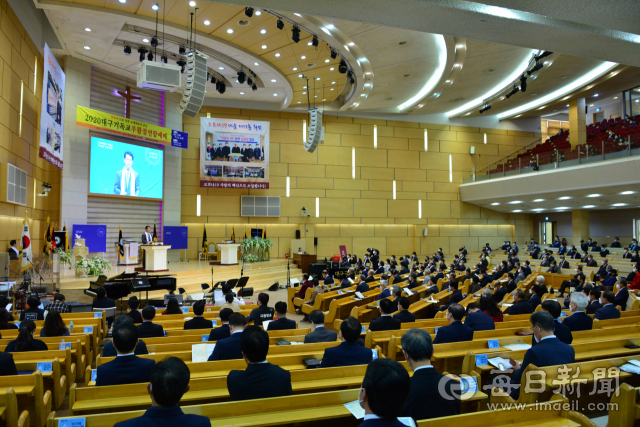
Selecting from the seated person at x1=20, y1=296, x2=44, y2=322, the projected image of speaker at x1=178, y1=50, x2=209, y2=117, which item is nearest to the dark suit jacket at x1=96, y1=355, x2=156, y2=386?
the seated person at x1=20, y1=296, x2=44, y2=322

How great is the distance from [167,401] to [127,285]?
727cm

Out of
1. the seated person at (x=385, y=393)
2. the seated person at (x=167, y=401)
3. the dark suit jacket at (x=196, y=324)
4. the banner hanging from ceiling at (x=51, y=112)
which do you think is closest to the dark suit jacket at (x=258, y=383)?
the seated person at (x=167, y=401)

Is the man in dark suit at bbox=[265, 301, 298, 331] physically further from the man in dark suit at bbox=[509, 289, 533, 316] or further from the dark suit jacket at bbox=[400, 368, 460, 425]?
the man in dark suit at bbox=[509, 289, 533, 316]

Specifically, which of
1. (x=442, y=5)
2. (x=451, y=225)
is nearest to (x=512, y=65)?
(x=451, y=225)

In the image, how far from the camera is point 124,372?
283 centimetres

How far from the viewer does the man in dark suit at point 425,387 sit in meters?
2.21

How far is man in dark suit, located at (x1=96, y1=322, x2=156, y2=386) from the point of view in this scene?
9.20ft

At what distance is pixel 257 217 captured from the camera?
63.9 ft

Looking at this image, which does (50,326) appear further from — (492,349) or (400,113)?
(400,113)

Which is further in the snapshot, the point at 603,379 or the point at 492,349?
the point at 492,349

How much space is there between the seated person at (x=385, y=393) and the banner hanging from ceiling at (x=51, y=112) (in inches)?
435

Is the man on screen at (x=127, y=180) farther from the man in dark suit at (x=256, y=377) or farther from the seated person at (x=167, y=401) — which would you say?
the seated person at (x=167, y=401)

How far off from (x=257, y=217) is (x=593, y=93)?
17.1m

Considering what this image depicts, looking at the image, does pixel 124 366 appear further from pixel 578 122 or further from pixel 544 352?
pixel 578 122
